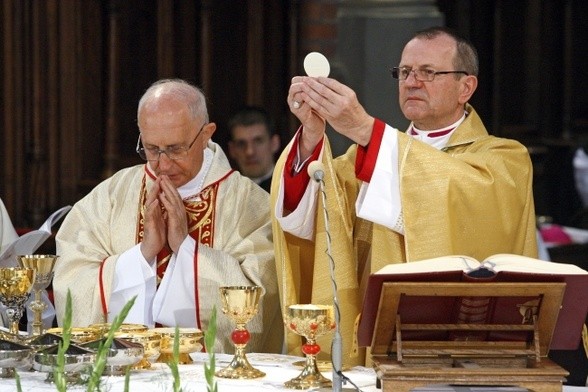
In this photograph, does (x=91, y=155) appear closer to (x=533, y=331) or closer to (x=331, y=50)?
(x=331, y=50)

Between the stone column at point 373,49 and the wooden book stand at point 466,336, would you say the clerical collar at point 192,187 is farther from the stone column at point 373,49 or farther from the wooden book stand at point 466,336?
the stone column at point 373,49

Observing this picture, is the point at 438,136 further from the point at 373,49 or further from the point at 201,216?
the point at 373,49

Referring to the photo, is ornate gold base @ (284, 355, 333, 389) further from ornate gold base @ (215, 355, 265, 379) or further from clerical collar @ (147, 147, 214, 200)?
clerical collar @ (147, 147, 214, 200)

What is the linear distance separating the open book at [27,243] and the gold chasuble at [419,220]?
1073mm

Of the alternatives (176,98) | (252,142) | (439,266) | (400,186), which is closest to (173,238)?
(176,98)

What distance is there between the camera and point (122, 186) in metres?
5.36

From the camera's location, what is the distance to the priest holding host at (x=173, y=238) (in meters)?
4.97

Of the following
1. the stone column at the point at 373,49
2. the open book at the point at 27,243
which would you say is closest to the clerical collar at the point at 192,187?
the open book at the point at 27,243

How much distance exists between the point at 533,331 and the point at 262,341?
1.67 meters

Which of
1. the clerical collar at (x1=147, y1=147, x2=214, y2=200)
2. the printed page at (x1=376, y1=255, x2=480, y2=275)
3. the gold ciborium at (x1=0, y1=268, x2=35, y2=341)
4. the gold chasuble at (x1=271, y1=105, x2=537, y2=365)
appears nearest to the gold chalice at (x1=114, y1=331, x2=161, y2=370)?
the gold ciborium at (x1=0, y1=268, x2=35, y2=341)

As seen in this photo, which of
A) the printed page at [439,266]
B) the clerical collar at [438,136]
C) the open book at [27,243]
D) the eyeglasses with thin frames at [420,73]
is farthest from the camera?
the open book at [27,243]

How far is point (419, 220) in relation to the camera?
14.6 ft

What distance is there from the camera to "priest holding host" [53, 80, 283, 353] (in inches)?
196

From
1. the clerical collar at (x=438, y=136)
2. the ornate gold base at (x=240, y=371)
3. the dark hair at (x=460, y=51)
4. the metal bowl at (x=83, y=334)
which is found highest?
the dark hair at (x=460, y=51)
